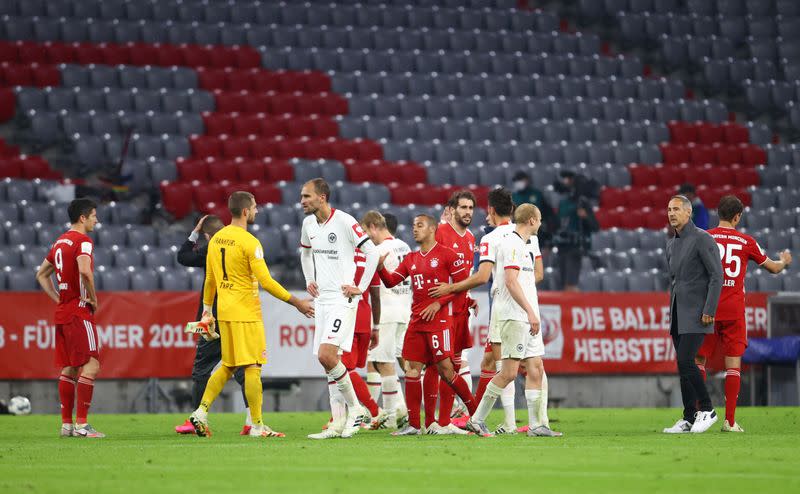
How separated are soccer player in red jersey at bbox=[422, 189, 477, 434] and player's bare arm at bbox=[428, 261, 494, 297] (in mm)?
348

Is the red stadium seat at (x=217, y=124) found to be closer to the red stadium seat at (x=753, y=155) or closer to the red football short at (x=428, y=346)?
the red stadium seat at (x=753, y=155)

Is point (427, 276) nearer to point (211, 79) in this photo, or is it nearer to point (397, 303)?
point (397, 303)

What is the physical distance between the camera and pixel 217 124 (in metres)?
23.5

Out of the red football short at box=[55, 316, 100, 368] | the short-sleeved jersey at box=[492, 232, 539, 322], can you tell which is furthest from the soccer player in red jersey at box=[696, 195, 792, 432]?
the red football short at box=[55, 316, 100, 368]

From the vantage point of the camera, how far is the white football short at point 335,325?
1082 centimetres

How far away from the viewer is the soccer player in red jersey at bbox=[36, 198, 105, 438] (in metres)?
11.8

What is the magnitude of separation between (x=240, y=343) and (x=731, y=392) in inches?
184

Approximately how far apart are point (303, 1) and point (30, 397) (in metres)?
13.0

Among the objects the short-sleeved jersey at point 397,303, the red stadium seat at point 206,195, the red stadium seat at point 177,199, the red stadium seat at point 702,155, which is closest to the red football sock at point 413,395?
the short-sleeved jersey at point 397,303

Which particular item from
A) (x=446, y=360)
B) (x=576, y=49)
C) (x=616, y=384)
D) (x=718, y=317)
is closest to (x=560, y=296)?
(x=616, y=384)

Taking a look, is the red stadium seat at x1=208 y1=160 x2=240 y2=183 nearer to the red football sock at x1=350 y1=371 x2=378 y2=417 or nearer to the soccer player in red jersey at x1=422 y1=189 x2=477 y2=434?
the red football sock at x1=350 y1=371 x2=378 y2=417

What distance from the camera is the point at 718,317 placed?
39.9 feet

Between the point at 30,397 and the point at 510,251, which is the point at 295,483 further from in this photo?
the point at 30,397

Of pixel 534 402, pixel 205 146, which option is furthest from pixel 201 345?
pixel 205 146
